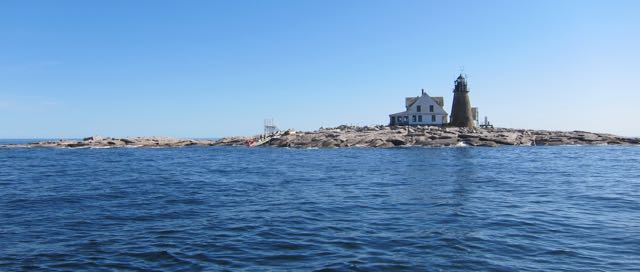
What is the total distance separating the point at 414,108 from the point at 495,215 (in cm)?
7923

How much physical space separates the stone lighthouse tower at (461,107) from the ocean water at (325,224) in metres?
60.4

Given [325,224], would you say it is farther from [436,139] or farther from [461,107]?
[461,107]

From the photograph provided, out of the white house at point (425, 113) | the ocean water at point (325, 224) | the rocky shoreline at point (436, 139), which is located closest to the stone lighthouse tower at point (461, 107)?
the white house at point (425, 113)

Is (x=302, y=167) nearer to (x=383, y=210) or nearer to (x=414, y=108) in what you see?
(x=383, y=210)

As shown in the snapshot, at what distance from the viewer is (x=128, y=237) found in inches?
602

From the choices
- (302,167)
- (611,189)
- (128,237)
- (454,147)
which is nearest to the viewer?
(128,237)

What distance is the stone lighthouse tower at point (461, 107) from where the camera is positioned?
90875 millimetres

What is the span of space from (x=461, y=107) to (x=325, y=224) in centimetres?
7924

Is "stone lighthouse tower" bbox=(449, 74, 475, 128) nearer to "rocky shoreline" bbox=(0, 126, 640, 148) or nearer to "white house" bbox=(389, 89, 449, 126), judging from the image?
"white house" bbox=(389, 89, 449, 126)

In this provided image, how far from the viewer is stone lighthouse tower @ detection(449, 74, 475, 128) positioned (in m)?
90.9

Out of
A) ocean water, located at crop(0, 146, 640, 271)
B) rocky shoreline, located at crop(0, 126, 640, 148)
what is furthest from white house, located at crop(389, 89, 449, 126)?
ocean water, located at crop(0, 146, 640, 271)

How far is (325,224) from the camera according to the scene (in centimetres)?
1705

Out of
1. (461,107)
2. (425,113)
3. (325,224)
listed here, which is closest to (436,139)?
(461,107)

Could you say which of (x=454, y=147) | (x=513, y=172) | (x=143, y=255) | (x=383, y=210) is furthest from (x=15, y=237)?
(x=454, y=147)
